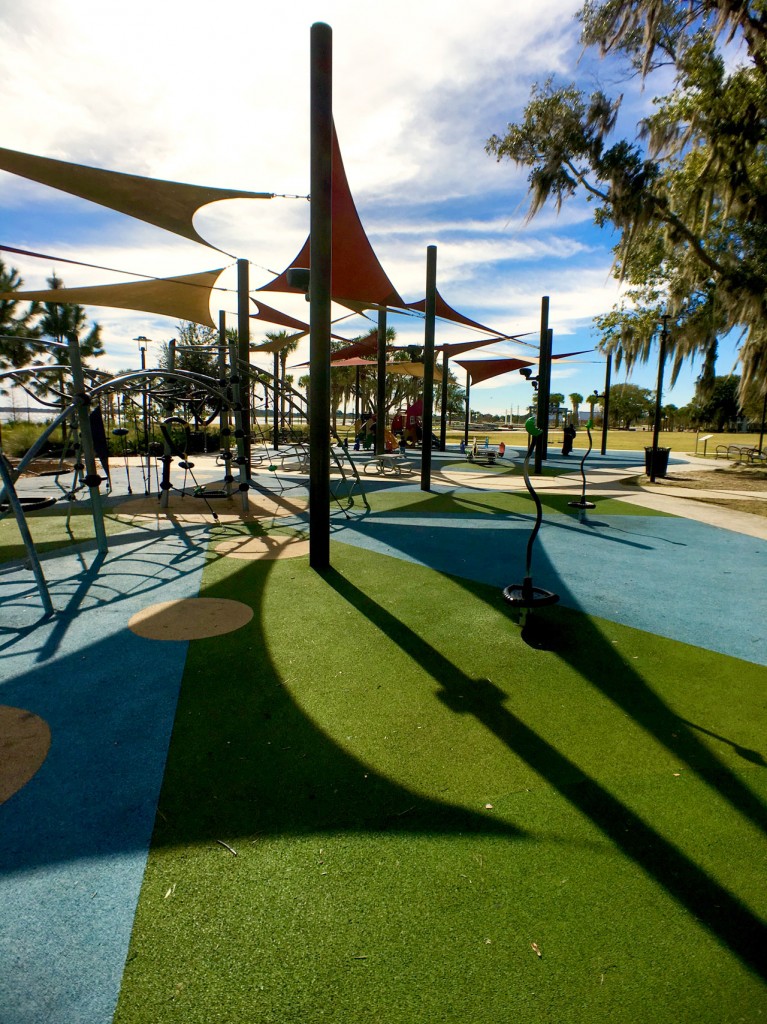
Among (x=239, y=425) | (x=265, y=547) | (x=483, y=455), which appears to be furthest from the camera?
(x=483, y=455)

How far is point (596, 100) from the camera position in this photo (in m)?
13.5

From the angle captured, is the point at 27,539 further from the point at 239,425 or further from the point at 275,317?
the point at 275,317

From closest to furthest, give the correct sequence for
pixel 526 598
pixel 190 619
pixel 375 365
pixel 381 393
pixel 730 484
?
pixel 526 598, pixel 190 619, pixel 730 484, pixel 381 393, pixel 375 365

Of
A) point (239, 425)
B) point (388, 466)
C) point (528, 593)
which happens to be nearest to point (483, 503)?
point (239, 425)

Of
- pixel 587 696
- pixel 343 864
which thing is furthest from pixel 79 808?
pixel 587 696

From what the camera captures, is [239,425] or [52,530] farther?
[239,425]

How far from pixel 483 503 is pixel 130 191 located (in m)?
7.47

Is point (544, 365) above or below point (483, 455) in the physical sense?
above

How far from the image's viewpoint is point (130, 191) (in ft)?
22.3

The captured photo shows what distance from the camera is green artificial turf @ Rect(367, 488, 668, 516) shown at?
956 centimetres

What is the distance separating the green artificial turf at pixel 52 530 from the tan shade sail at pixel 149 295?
4.51 m

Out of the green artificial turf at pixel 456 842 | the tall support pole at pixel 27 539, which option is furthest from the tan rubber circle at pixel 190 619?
the tall support pole at pixel 27 539

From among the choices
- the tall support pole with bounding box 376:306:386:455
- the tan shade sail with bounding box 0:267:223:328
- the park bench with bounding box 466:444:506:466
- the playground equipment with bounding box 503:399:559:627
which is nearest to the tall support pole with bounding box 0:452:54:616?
the playground equipment with bounding box 503:399:559:627

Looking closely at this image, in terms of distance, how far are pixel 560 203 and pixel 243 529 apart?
41.9 ft
